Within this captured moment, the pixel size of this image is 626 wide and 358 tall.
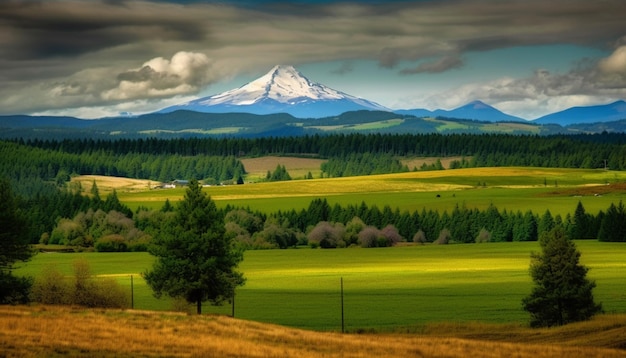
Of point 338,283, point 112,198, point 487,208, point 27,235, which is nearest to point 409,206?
point 487,208

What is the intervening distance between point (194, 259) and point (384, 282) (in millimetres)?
26308

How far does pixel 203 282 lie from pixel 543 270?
21.8 metres

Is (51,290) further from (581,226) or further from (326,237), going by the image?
(581,226)

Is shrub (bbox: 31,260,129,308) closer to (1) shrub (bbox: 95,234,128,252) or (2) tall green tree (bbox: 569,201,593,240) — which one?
(1) shrub (bbox: 95,234,128,252)

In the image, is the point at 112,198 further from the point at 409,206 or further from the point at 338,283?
the point at 338,283

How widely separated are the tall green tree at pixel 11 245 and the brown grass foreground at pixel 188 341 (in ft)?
53.4

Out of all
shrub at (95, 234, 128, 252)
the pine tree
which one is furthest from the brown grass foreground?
the pine tree

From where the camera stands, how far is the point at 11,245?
68.0 m

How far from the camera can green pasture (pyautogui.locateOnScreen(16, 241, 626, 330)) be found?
63.8 meters

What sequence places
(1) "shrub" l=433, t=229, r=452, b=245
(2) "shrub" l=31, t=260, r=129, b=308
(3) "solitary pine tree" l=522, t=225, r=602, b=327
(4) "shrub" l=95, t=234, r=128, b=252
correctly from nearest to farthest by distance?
(3) "solitary pine tree" l=522, t=225, r=602, b=327 → (2) "shrub" l=31, t=260, r=129, b=308 → (4) "shrub" l=95, t=234, r=128, b=252 → (1) "shrub" l=433, t=229, r=452, b=245

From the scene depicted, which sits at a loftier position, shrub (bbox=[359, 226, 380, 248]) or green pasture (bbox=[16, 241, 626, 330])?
shrub (bbox=[359, 226, 380, 248])

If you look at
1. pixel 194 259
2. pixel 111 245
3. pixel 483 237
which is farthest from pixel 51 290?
pixel 483 237

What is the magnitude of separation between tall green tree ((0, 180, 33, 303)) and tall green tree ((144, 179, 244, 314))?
9405mm

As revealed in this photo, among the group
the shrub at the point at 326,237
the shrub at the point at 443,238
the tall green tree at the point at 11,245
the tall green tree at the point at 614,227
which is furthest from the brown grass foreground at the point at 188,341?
the shrub at the point at 443,238
